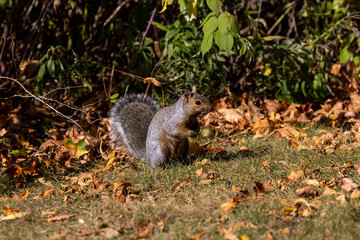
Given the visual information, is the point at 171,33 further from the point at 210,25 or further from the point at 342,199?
the point at 342,199

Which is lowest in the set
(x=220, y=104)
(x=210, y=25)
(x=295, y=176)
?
(x=220, y=104)

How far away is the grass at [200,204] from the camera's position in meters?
2.31

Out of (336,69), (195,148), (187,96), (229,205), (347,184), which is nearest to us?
Answer: (229,205)

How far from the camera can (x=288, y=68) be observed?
17.0 feet

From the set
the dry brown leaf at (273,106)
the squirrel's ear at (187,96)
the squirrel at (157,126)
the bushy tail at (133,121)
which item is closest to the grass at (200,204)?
the squirrel at (157,126)

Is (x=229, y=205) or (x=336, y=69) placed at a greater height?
(x=229, y=205)

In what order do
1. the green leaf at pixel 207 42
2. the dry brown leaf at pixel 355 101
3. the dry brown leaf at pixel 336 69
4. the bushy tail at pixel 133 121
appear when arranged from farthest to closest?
the dry brown leaf at pixel 336 69 < the dry brown leaf at pixel 355 101 < the bushy tail at pixel 133 121 < the green leaf at pixel 207 42

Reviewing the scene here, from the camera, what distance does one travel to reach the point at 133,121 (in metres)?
3.98

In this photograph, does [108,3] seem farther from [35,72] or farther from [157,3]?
[35,72]

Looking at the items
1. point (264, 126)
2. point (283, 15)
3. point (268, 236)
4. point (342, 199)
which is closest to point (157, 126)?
point (264, 126)

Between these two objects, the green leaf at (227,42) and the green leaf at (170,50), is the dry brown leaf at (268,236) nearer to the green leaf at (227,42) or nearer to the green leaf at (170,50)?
the green leaf at (227,42)

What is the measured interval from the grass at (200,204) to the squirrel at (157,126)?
140mm

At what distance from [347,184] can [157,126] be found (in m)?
1.42

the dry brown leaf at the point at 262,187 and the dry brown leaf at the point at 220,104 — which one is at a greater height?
the dry brown leaf at the point at 262,187
